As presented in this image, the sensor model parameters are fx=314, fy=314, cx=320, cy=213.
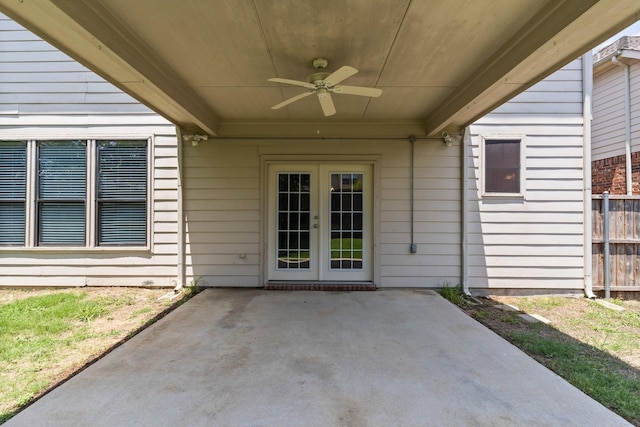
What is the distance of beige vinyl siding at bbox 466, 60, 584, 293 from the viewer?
4.58m

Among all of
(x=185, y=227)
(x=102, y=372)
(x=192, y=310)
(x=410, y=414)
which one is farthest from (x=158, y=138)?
(x=410, y=414)

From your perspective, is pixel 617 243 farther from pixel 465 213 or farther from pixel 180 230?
pixel 180 230

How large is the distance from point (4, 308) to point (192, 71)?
3653 mm

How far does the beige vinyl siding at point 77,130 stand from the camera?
4.65m

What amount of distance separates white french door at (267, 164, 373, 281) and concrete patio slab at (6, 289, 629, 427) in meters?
1.33

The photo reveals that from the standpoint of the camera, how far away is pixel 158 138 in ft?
15.4

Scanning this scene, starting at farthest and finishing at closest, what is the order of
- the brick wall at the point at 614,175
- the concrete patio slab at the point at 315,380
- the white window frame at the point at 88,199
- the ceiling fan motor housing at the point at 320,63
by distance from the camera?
the brick wall at the point at 614,175
the white window frame at the point at 88,199
the ceiling fan motor housing at the point at 320,63
the concrete patio slab at the point at 315,380

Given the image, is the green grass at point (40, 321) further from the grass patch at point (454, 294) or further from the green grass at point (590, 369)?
the grass patch at point (454, 294)

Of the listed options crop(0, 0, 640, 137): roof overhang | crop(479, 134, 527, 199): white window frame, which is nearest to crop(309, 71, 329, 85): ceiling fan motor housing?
crop(0, 0, 640, 137): roof overhang

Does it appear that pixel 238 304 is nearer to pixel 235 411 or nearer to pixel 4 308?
pixel 235 411

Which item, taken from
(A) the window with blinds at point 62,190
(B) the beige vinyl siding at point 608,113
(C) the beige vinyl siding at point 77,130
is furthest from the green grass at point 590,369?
(A) the window with blinds at point 62,190

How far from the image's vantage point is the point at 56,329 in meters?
3.17

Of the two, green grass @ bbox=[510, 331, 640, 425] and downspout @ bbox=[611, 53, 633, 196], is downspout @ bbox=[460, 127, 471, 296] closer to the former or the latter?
green grass @ bbox=[510, 331, 640, 425]

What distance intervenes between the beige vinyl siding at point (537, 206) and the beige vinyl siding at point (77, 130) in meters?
4.55
